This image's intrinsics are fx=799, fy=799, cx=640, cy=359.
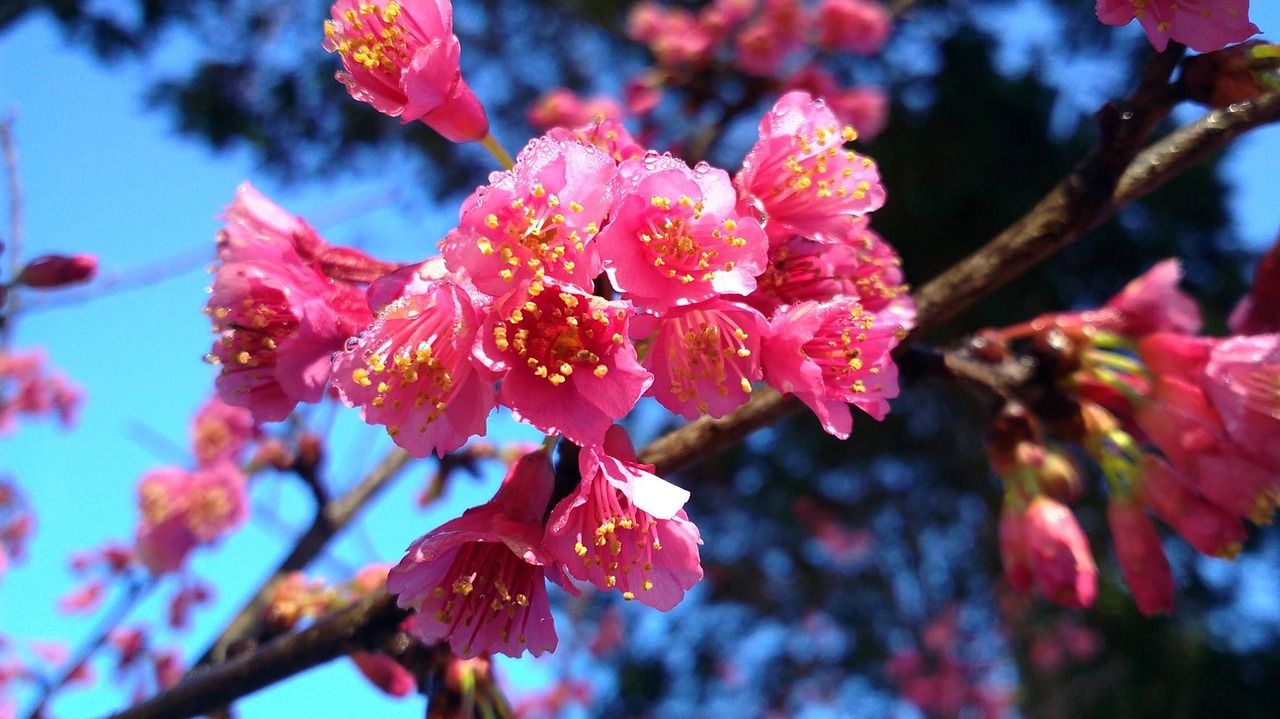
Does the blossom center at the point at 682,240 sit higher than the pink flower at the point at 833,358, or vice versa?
the blossom center at the point at 682,240

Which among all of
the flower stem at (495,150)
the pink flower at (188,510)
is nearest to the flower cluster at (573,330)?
the flower stem at (495,150)

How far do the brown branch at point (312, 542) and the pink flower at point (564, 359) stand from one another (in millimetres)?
1101

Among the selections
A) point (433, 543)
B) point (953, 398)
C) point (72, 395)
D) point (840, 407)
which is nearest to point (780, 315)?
point (840, 407)

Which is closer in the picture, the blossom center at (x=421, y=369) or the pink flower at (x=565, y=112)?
the blossom center at (x=421, y=369)

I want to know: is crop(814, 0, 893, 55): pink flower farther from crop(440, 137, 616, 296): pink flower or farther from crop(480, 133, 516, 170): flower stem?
crop(440, 137, 616, 296): pink flower

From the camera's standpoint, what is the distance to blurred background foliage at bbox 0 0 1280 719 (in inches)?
206

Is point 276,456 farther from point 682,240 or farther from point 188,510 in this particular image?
point 682,240

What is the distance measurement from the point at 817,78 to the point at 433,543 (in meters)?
3.77

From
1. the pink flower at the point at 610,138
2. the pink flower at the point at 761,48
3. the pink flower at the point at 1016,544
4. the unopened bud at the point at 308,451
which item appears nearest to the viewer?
the pink flower at the point at 610,138

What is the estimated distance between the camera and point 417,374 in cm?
103

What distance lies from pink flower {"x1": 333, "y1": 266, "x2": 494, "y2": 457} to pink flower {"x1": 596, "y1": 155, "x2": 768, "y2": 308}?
8.4 inches

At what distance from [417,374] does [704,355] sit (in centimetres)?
38

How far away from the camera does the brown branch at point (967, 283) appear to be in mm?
1194

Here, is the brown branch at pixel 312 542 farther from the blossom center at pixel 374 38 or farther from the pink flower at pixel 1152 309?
the pink flower at pixel 1152 309
